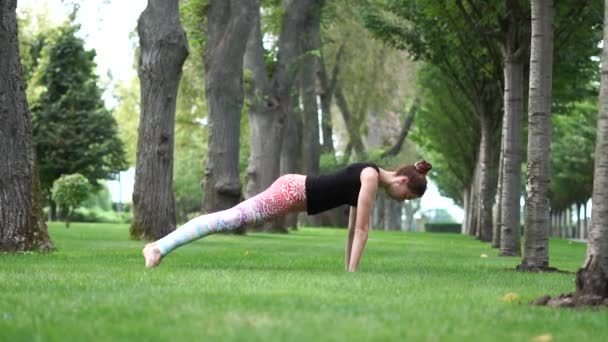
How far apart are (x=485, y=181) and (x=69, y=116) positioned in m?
32.3

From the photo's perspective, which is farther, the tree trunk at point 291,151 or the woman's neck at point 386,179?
the tree trunk at point 291,151

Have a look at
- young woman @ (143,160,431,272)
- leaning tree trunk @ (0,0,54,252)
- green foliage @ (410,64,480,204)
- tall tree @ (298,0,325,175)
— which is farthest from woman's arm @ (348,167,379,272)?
green foliage @ (410,64,480,204)

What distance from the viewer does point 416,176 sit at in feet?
35.5

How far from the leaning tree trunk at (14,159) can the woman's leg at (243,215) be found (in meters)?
3.87

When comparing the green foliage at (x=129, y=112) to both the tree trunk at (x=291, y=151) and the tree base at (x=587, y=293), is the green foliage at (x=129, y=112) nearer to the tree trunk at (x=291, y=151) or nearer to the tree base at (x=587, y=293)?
the tree trunk at (x=291, y=151)

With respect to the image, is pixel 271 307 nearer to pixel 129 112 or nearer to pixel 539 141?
pixel 539 141

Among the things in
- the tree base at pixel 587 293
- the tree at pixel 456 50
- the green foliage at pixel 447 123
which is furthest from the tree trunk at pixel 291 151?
the tree base at pixel 587 293

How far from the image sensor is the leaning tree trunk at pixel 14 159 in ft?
47.1

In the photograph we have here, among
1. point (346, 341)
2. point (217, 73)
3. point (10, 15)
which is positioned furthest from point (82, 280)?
Answer: point (217, 73)

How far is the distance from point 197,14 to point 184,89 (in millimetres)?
14345

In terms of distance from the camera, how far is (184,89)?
141 feet

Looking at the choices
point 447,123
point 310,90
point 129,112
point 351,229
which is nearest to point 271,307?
point 351,229

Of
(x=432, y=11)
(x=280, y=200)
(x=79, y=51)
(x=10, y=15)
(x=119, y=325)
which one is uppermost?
(x=79, y=51)

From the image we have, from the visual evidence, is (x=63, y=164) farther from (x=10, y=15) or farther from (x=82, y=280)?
(x=82, y=280)
